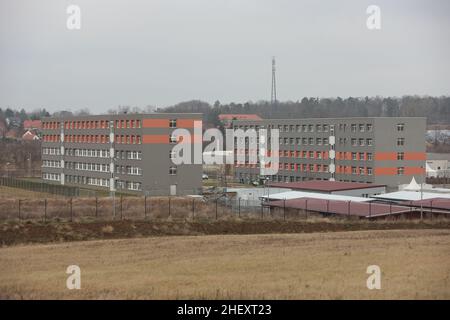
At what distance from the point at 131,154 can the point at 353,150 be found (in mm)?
24910

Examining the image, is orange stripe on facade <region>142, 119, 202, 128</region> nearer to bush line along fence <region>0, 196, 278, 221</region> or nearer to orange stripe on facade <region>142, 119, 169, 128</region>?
orange stripe on facade <region>142, 119, 169, 128</region>

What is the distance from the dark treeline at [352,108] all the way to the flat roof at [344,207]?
96255 mm

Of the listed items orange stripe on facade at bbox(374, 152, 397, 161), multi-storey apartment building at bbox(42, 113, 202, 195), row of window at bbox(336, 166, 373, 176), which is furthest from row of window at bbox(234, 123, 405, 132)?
multi-storey apartment building at bbox(42, 113, 202, 195)

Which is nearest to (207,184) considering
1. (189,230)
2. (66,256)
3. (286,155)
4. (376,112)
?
(286,155)

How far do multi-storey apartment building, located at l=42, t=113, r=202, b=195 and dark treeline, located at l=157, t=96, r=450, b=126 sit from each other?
225ft

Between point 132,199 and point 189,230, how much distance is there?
19321 mm

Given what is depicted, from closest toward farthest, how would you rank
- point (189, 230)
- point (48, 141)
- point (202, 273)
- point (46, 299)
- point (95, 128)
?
point (46, 299), point (202, 273), point (189, 230), point (95, 128), point (48, 141)

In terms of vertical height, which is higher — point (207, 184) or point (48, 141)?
point (48, 141)

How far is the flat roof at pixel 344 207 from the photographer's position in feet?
141

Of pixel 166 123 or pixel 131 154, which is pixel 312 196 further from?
pixel 131 154

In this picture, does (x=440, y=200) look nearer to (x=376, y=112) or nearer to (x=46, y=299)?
(x=46, y=299)

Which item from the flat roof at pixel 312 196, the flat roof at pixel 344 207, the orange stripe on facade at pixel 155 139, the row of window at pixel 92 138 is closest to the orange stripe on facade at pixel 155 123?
the orange stripe on facade at pixel 155 139

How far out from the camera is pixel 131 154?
221ft

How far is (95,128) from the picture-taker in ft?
244
